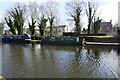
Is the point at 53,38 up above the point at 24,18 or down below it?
below

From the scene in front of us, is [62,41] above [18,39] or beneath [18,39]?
beneath

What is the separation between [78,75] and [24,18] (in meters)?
44.6

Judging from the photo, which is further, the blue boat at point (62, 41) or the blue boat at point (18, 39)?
the blue boat at point (18, 39)

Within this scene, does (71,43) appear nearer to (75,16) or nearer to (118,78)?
(75,16)

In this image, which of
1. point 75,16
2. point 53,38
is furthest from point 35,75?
point 75,16

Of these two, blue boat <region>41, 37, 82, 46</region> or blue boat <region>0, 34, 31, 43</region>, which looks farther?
blue boat <region>0, 34, 31, 43</region>

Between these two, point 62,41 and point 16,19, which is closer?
point 62,41

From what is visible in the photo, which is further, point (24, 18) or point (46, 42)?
point (24, 18)

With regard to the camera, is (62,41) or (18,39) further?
(18,39)

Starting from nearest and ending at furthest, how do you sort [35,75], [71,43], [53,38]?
1. [35,75]
2. [71,43]
3. [53,38]

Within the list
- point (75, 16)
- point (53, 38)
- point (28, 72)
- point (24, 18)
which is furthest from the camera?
point (24, 18)

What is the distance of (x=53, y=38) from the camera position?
3509 cm

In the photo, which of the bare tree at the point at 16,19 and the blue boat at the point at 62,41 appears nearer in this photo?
the blue boat at the point at 62,41

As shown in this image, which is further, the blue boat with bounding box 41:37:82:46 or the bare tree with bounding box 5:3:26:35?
the bare tree with bounding box 5:3:26:35
